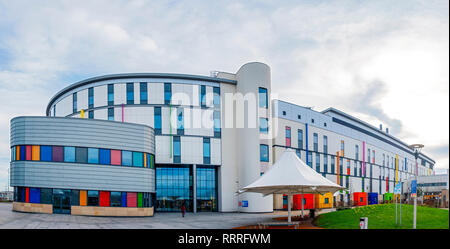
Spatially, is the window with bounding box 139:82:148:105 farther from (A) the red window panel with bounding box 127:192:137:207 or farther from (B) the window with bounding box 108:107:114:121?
(A) the red window panel with bounding box 127:192:137:207

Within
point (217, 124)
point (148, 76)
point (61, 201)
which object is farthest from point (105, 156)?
point (217, 124)

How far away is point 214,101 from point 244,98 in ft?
11.8

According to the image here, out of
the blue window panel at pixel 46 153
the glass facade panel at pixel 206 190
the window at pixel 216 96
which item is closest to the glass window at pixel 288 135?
the window at pixel 216 96

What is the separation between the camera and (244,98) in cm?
4325

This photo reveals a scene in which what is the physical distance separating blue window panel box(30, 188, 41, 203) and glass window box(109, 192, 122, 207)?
5.52m

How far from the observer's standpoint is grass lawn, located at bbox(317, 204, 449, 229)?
2006 centimetres

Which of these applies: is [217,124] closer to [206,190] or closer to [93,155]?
[206,190]

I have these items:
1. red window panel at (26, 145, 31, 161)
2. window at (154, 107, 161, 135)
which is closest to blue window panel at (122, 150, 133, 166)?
red window panel at (26, 145, 31, 161)

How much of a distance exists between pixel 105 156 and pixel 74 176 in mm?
2915

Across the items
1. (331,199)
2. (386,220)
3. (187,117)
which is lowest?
(331,199)
